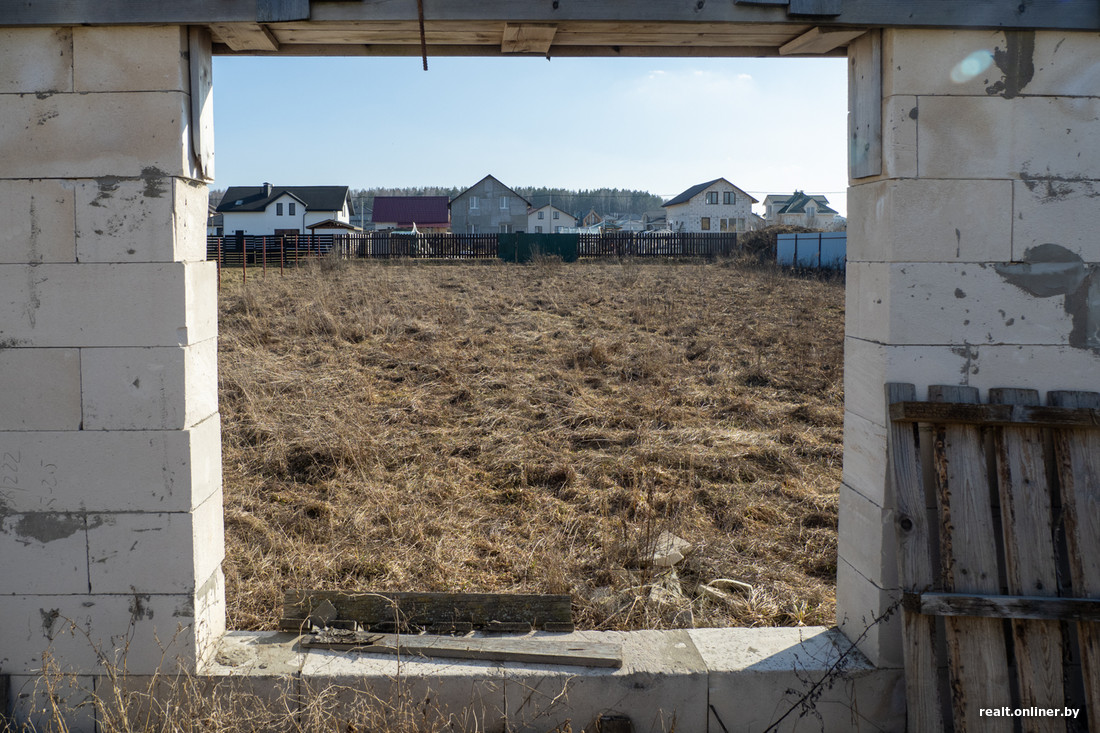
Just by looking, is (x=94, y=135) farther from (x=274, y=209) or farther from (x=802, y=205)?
(x=802, y=205)

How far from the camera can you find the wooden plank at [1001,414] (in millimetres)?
3199

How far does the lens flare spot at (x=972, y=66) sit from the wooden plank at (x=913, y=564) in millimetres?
1295

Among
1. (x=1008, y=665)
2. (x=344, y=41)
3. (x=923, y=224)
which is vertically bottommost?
(x=1008, y=665)

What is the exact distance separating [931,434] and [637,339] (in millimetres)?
9111

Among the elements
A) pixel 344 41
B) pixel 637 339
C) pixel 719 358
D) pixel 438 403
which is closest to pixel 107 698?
pixel 344 41

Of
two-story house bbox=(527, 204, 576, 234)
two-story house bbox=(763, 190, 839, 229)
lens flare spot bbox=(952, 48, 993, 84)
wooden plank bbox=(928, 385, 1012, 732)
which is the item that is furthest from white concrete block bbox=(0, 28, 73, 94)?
two-story house bbox=(527, 204, 576, 234)

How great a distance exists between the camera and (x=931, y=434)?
10.9 ft

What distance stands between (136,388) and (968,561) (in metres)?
3.46

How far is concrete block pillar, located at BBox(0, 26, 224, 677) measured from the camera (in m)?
3.20

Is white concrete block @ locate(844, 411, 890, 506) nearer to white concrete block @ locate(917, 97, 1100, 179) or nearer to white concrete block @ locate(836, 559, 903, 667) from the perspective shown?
white concrete block @ locate(836, 559, 903, 667)

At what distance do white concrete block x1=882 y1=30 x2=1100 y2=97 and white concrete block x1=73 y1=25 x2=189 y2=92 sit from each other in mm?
2937

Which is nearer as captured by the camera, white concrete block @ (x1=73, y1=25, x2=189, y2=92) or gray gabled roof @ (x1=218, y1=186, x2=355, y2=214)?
white concrete block @ (x1=73, y1=25, x2=189, y2=92)

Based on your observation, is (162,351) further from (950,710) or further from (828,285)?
(828,285)

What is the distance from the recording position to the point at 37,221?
323 cm
